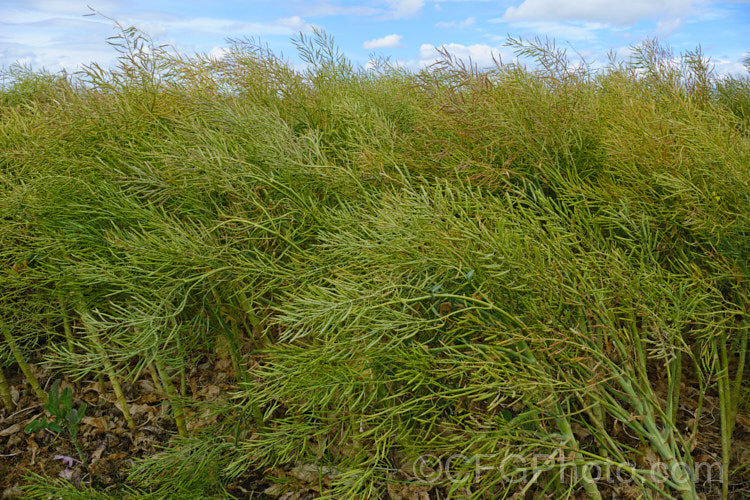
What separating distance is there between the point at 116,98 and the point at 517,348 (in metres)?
2.81

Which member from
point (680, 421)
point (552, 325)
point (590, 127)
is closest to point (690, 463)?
point (552, 325)

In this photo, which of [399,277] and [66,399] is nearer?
[399,277]

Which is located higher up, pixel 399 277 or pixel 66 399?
pixel 399 277

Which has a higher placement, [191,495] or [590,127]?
[590,127]

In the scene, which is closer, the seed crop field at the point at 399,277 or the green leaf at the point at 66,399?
the seed crop field at the point at 399,277

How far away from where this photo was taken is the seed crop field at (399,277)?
205 cm

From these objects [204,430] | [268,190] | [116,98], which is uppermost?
[116,98]

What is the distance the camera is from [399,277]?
2.06m

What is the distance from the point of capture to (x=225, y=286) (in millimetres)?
2982

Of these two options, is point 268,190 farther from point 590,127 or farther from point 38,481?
point 38,481

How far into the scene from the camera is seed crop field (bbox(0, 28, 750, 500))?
205cm

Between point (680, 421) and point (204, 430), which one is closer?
point (204, 430)

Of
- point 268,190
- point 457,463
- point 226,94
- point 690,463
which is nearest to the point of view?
point 457,463

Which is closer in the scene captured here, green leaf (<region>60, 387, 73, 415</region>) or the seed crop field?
the seed crop field
